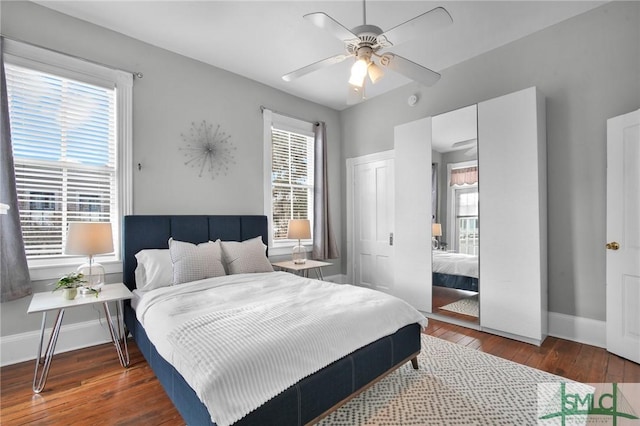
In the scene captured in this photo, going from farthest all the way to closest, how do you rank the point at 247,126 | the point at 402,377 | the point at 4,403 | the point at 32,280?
the point at 247,126 → the point at 32,280 → the point at 402,377 → the point at 4,403

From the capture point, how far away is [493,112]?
126 inches

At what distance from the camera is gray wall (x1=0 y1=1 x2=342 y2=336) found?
2710 mm

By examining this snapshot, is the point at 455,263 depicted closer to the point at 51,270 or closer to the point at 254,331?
the point at 254,331

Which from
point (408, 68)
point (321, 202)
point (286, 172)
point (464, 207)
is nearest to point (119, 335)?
point (286, 172)

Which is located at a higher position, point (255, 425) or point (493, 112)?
point (493, 112)

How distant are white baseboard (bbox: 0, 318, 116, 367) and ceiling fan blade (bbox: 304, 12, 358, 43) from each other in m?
3.20

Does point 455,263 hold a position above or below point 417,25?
below

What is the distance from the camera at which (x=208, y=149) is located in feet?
12.2

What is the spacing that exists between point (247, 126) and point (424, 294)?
122 inches

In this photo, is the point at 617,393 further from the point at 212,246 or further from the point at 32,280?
the point at 32,280

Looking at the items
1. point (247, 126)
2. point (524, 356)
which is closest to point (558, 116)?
point (524, 356)

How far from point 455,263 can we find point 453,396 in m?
1.68

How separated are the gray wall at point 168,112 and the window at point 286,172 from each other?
17cm

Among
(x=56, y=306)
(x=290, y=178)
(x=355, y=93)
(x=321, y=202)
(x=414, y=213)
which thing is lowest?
(x=56, y=306)
